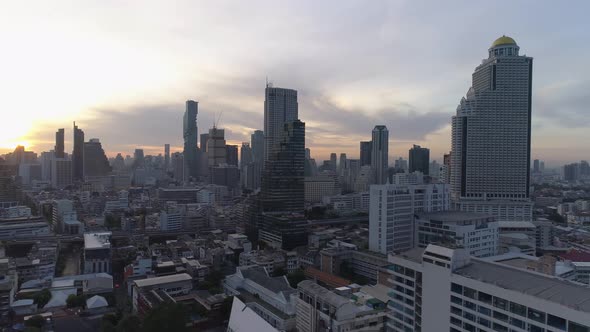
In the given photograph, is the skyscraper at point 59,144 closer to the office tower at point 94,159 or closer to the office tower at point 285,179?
the office tower at point 94,159

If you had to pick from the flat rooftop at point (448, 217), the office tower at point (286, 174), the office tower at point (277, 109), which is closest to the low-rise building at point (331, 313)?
the flat rooftop at point (448, 217)

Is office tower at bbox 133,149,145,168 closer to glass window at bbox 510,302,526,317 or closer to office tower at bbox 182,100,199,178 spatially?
office tower at bbox 182,100,199,178

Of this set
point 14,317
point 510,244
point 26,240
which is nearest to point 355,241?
point 510,244

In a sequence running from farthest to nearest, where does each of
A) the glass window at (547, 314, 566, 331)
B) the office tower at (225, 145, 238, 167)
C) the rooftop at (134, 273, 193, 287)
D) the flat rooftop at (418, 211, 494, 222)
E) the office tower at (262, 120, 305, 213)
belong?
1. the office tower at (225, 145, 238, 167)
2. the office tower at (262, 120, 305, 213)
3. the flat rooftop at (418, 211, 494, 222)
4. the rooftop at (134, 273, 193, 287)
5. the glass window at (547, 314, 566, 331)

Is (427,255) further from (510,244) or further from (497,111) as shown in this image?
(497,111)

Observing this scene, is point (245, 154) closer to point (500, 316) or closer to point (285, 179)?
point (285, 179)

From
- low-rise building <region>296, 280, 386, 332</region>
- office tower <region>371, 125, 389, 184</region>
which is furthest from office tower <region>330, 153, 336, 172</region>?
low-rise building <region>296, 280, 386, 332</region>
